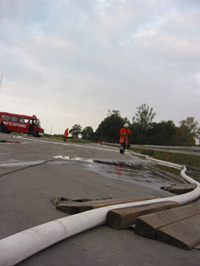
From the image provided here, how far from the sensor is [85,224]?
2.33 m

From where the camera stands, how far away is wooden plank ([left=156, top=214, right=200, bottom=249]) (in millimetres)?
2157

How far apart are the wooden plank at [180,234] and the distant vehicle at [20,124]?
34295 mm

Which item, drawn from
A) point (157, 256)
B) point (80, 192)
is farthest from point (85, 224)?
point (80, 192)

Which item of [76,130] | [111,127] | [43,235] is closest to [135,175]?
[43,235]

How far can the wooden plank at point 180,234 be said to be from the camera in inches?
84.9

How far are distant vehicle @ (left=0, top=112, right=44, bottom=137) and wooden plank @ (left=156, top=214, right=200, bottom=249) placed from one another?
34.3 m

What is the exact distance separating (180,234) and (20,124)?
34511 millimetres

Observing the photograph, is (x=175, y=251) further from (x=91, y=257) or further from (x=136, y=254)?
(x=91, y=257)

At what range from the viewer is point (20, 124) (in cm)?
3475

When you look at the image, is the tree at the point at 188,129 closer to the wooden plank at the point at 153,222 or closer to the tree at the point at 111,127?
the tree at the point at 111,127

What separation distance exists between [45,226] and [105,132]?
4153 inches

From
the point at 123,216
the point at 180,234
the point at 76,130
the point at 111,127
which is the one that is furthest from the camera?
the point at 76,130

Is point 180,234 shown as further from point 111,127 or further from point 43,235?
point 111,127

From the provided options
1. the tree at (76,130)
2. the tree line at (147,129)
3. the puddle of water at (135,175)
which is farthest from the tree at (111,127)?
the puddle of water at (135,175)
